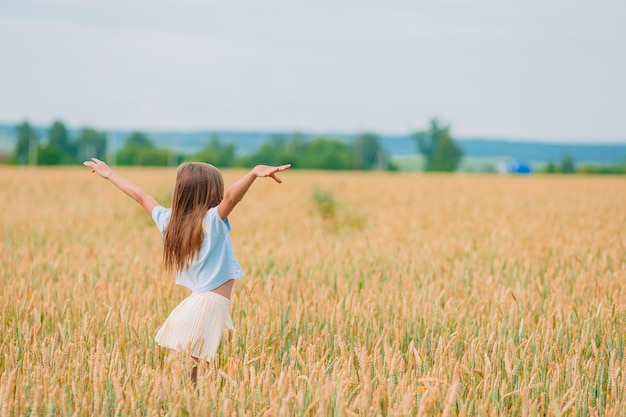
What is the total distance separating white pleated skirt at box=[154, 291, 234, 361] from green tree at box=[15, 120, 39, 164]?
8763cm

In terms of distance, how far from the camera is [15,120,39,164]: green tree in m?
88.9

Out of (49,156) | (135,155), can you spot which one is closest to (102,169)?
(49,156)

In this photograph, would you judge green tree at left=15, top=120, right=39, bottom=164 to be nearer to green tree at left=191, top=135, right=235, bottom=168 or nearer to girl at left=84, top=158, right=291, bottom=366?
green tree at left=191, top=135, right=235, bottom=168

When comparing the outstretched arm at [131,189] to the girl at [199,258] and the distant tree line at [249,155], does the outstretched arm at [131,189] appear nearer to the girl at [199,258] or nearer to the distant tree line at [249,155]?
the girl at [199,258]

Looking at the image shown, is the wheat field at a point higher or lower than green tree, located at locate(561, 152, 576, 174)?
lower

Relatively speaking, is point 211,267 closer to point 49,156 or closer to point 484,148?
point 49,156

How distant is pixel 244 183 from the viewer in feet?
8.79

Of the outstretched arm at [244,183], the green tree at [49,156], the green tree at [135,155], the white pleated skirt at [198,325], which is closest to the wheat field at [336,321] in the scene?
the white pleated skirt at [198,325]

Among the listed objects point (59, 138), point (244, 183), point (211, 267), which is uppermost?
point (59, 138)

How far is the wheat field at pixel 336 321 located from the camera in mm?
2320

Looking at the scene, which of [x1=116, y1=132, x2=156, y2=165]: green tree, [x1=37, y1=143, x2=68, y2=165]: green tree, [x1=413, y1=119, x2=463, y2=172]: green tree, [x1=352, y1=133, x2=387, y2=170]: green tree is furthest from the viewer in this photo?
[x1=413, y1=119, x2=463, y2=172]: green tree

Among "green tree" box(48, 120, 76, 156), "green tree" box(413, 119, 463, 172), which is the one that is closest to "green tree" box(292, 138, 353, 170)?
"green tree" box(413, 119, 463, 172)

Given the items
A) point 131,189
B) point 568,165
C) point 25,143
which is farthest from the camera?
point 25,143

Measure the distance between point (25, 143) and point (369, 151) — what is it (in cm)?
4392
